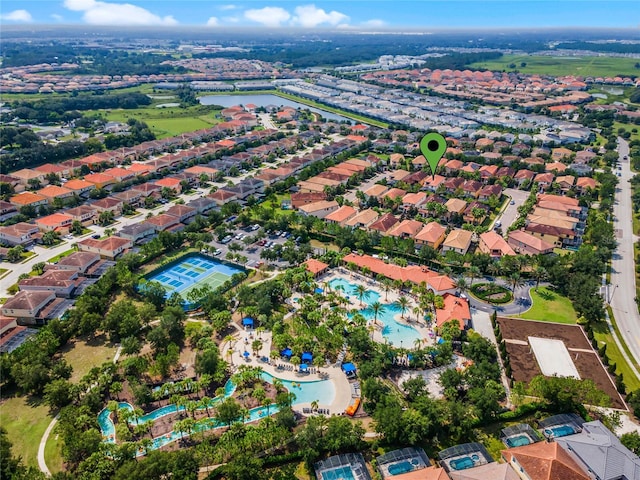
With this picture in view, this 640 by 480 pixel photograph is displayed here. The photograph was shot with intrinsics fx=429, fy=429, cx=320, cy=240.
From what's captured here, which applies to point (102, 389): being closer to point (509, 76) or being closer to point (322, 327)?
point (322, 327)

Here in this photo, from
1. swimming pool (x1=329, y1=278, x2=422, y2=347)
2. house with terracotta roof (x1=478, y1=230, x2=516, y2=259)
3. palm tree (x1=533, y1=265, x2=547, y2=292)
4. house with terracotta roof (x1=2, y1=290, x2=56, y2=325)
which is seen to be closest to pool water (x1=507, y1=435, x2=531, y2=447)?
swimming pool (x1=329, y1=278, x2=422, y2=347)

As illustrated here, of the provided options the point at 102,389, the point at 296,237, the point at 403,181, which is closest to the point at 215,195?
the point at 296,237

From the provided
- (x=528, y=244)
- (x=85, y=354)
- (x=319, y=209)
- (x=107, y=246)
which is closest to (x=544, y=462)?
(x=528, y=244)

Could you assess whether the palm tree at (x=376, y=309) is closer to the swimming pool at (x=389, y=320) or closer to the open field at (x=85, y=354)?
the swimming pool at (x=389, y=320)

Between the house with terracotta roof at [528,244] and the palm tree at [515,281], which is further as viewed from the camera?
the house with terracotta roof at [528,244]

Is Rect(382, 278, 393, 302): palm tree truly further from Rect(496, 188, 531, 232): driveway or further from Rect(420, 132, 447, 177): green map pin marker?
Rect(496, 188, 531, 232): driveway

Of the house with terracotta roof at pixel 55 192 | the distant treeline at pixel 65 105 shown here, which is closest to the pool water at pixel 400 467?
the house with terracotta roof at pixel 55 192

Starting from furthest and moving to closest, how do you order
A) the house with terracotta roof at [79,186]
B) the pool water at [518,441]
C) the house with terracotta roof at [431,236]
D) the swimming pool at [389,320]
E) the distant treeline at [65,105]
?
the distant treeline at [65,105]
the house with terracotta roof at [79,186]
the house with terracotta roof at [431,236]
the swimming pool at [389,320]
the pool water at [518,441]
